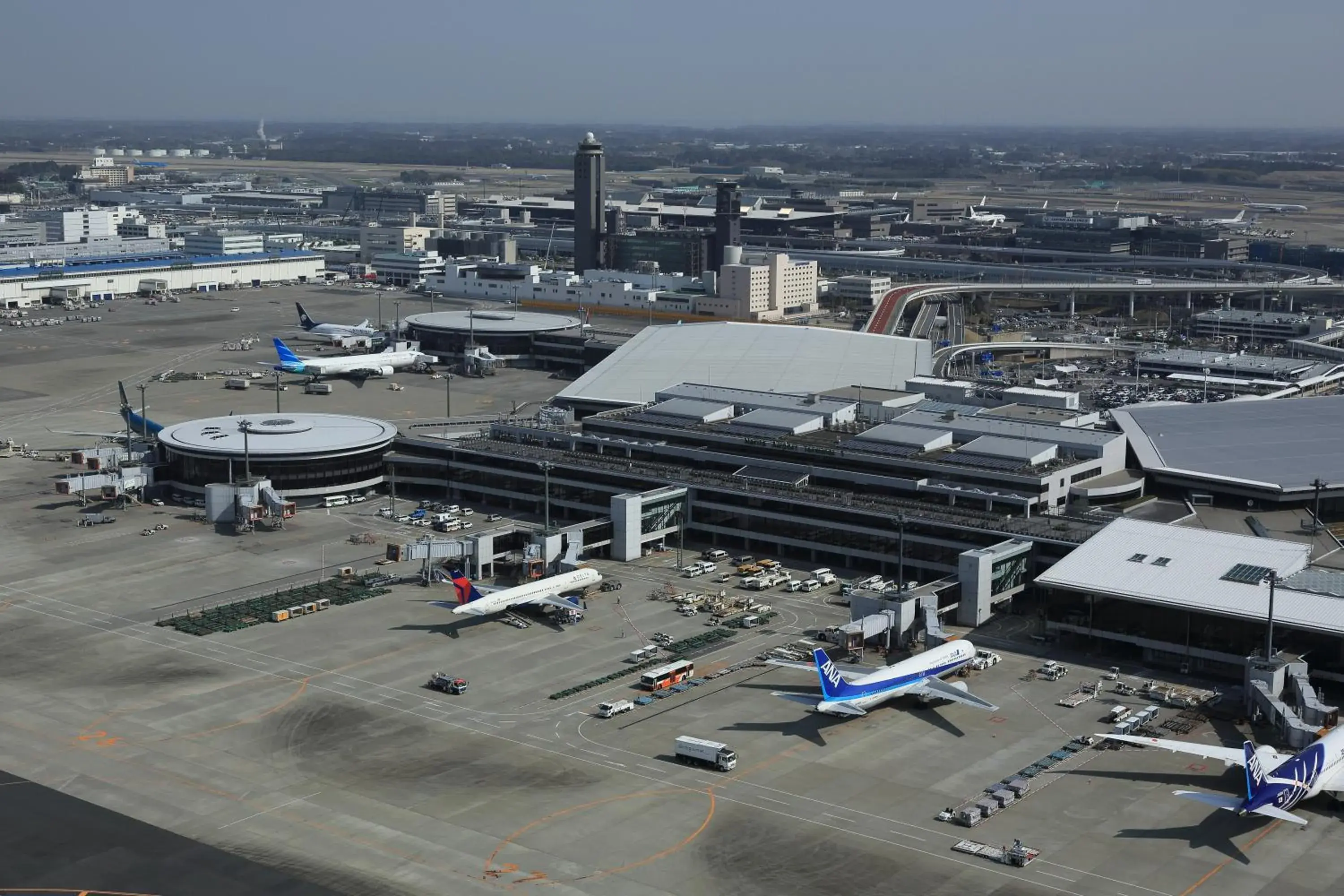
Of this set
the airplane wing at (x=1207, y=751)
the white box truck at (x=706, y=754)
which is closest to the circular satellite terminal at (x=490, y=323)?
the white box truck at (x=706, y=754)

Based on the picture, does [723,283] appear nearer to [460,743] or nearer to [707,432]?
[707,432]

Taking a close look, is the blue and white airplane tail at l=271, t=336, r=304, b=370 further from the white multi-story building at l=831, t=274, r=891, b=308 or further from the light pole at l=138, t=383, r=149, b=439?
the white multi-story building at l=831, t=274, r=891, b=308

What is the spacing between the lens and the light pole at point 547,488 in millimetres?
76125

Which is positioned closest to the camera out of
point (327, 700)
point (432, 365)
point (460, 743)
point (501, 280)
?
point (460, 743)

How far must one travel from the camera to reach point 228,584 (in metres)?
74.3

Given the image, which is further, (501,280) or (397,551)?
(501,280)

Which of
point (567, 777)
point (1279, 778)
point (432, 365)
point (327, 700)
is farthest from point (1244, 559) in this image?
point (432, 365)

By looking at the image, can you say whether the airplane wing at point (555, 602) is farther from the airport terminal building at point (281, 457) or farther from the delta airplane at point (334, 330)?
the delta airplane at point (334, 330)

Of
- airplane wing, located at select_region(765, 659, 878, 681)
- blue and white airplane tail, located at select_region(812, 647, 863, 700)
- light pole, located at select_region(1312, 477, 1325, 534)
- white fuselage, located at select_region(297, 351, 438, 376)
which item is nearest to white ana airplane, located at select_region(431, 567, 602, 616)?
airplane wing, located at select_region(765, 659, 878, 681)

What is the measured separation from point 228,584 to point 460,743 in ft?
80.7

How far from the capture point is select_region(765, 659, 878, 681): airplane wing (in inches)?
2251

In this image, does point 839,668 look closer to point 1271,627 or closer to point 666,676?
point 666,676

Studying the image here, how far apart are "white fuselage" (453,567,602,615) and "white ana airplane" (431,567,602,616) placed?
0.02 metres

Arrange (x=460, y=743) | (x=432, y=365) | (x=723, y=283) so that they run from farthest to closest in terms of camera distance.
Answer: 1. (x=723, y=283)
2. (x=432, y=365)
3. (x=460, y=743)
